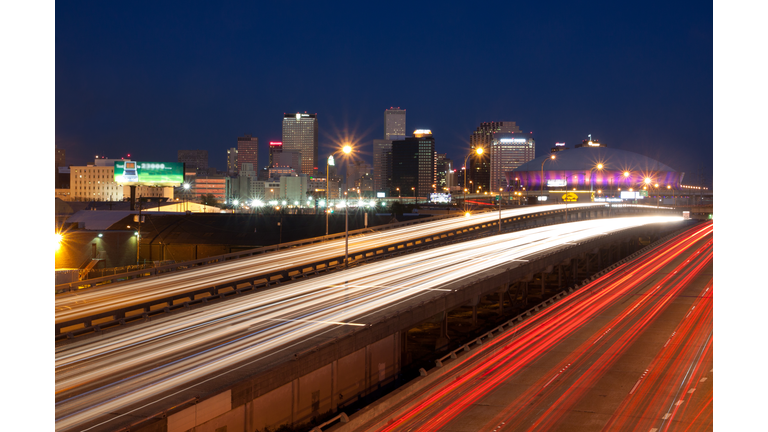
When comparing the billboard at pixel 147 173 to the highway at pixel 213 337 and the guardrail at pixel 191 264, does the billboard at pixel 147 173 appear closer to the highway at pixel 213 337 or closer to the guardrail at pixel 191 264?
the guardrail at pixel 191 264

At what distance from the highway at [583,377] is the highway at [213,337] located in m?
4.36

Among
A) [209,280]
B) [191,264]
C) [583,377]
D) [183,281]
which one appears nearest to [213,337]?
[583,377]

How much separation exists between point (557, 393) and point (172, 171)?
3676 inches

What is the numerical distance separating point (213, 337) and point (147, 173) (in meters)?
87.8

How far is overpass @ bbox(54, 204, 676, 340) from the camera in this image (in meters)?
21.4

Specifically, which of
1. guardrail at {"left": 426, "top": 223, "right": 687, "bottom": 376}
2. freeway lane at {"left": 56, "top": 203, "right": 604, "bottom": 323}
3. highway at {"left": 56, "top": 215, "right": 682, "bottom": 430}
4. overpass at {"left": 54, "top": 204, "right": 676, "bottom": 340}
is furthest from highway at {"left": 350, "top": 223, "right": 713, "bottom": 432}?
freeway lane at {"left": 56, "top": 203, "right": 604, "bottom": 323}

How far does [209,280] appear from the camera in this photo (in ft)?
101

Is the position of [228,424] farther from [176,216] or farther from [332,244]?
[176,216]

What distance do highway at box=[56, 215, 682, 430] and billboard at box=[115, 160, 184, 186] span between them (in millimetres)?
74504

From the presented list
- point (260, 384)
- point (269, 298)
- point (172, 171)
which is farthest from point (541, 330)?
point (172, 171)

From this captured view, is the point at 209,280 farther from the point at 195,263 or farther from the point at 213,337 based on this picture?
the point at 213,337

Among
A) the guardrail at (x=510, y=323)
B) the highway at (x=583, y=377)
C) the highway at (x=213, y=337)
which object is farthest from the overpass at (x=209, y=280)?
the highway at (x=583, y=377)

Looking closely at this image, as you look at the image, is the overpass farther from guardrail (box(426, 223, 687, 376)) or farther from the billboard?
the billboard

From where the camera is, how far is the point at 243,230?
64000 mm
